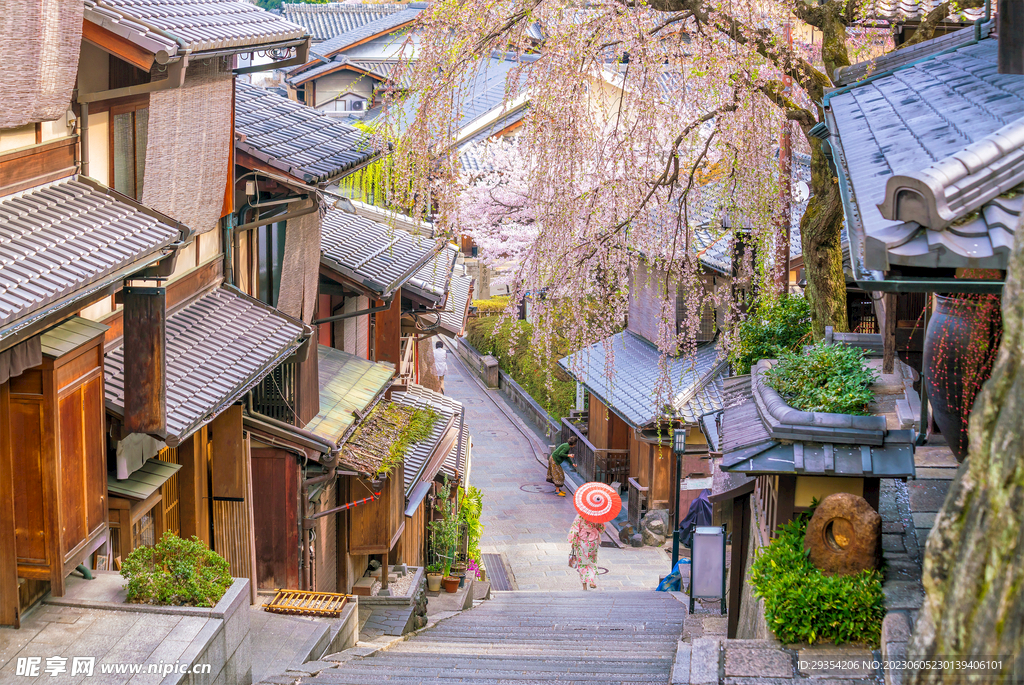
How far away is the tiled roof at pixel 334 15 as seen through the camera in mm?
51625

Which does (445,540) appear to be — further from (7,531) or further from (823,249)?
(7,531)

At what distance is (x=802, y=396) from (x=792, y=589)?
218 cm

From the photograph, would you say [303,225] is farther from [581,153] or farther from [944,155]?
[944,155]

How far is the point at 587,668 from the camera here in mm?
10180

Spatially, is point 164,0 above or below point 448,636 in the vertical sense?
above

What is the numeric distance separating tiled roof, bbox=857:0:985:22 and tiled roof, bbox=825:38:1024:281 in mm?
1545

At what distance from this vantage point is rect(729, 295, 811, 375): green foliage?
1248 centimetres

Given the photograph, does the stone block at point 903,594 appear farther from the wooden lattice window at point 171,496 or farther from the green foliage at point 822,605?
the wooden lattice window at point 171,496

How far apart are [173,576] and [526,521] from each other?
1953 cm

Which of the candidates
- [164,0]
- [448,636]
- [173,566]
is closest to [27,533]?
[173,566]

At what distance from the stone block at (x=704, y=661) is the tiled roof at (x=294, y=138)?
7.06 m

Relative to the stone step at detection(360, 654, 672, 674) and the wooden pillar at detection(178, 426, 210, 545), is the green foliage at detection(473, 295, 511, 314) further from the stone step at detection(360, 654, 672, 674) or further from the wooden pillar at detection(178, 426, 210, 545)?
Answer: the stone step at detection(360, 654, 672, 674)

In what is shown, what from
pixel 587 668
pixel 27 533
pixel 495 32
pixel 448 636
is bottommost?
pixel 448 636

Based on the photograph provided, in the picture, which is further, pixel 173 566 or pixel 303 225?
pixel 303 225
